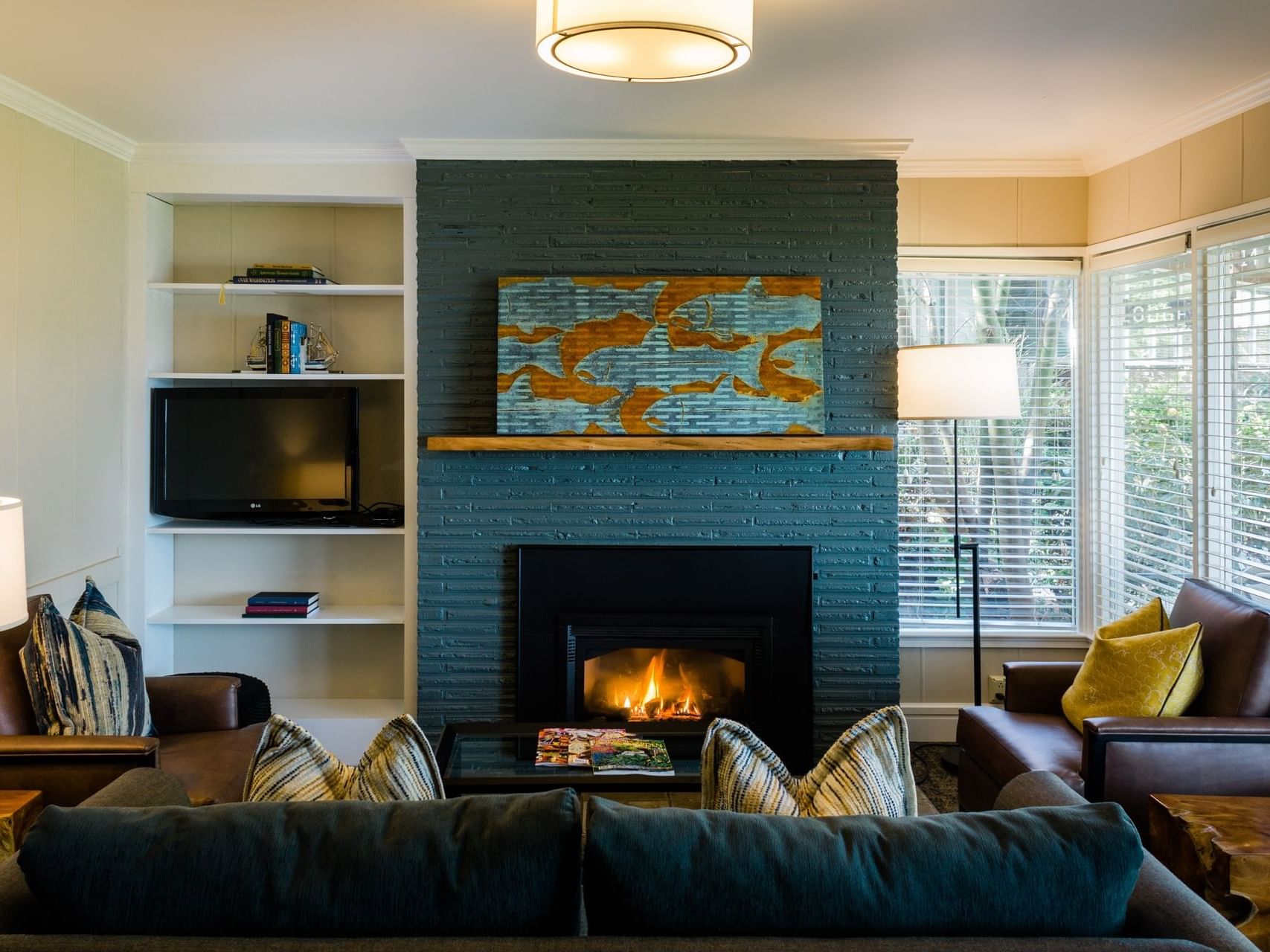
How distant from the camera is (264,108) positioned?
11.7 feet

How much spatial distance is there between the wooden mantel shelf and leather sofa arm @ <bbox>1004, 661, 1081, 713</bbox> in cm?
106

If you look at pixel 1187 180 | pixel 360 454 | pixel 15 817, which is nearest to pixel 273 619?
pixel 360 454

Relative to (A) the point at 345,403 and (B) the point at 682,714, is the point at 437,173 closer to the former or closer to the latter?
(A) the point at 345,403

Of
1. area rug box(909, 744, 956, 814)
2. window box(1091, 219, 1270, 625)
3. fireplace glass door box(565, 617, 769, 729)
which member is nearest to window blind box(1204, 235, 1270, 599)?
window box(1091, 219, 1270, 625)

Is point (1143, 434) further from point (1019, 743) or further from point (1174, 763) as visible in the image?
point (1174, 763)

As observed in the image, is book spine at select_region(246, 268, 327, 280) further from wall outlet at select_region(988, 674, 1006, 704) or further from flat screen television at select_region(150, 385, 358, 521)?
wall outlet at select_region(988, 674, 1006, 704)

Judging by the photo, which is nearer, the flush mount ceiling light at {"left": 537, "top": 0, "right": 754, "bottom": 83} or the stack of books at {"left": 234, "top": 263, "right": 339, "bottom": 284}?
the flush mount ceiling light at {"left": 537, "top": 0, "right": 754, "bottom": 83}

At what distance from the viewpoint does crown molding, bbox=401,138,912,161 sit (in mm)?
3930

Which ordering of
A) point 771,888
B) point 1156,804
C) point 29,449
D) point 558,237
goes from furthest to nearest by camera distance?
point 558,237 → point 29,449 → point 1156,804 → point 771,888

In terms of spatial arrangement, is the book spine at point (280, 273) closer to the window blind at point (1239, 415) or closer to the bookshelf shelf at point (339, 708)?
the bookshelf shelf at point (339, 708)

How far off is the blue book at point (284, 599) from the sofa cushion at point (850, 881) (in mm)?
3090

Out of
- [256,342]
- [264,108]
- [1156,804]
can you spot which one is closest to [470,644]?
[256,342]

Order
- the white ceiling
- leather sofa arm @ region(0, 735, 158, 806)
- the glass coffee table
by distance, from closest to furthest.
Result: 1. leather sofa arm @ region(0, 735, 158, 806)
2. the white ceiling
3. the glass coffee table

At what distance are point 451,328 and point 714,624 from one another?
157 centimetres
